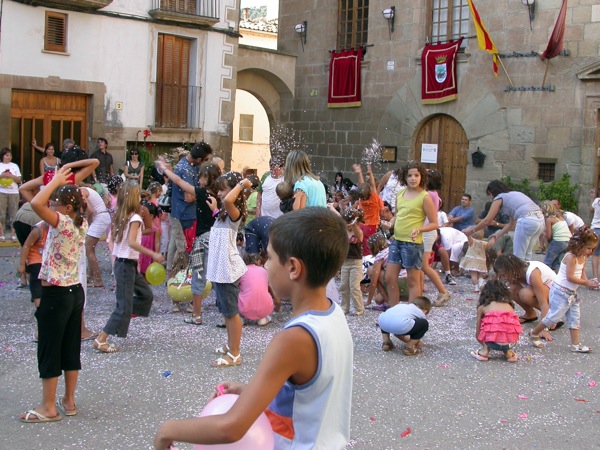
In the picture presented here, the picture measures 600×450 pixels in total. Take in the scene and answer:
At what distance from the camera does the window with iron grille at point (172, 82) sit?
19125mm

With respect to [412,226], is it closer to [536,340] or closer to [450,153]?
[536,340]

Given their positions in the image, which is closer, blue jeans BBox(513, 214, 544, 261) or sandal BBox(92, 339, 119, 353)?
sandal BBox(92, 339, 119, 353)

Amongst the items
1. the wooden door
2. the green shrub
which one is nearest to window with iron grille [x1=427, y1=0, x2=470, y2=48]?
the wooden door

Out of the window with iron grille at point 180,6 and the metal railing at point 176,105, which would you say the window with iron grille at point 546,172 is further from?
the window with iron grille at point 180,6

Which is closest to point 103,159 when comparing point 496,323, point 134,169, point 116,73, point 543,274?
point 134,169

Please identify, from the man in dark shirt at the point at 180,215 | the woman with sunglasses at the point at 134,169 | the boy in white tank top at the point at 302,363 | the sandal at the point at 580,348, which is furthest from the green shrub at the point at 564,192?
the boy in white tank top at the point at 302,363

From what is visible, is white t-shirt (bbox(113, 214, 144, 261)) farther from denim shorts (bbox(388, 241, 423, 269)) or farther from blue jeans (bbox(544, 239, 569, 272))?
blue jeans (bbox(544, 239, 569, 272))

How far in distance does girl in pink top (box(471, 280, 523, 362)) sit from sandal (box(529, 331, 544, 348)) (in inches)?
19.3

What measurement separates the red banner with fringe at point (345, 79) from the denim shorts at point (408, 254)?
1315cm

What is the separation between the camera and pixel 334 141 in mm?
21828

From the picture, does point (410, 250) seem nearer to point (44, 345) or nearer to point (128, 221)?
point (128, 221)

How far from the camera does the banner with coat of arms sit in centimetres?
1855

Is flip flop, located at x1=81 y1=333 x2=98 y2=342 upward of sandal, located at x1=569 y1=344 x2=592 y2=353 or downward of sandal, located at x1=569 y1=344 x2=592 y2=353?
downward

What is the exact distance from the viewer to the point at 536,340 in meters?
A: 7.53
